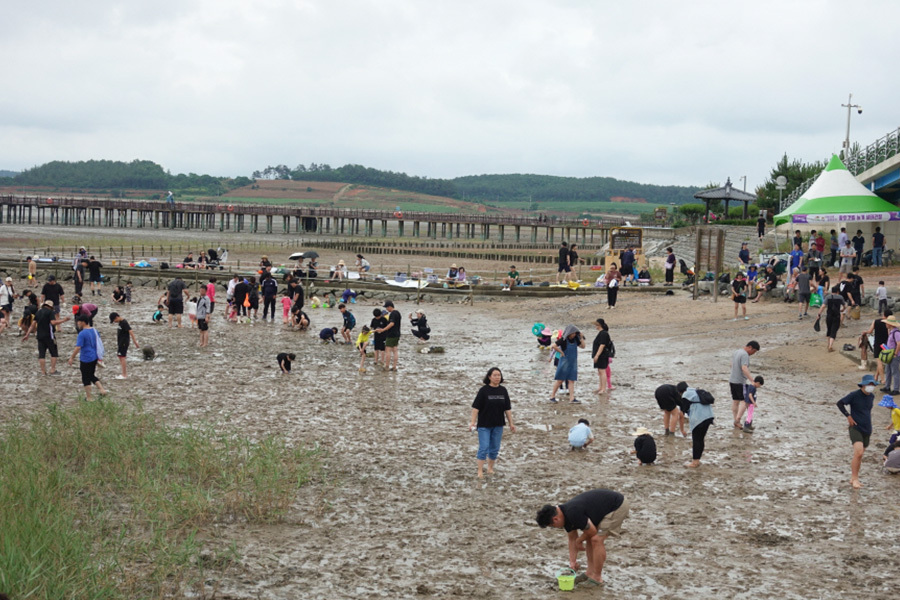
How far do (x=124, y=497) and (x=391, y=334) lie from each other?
27.6 ft

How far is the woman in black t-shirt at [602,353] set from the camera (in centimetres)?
1405

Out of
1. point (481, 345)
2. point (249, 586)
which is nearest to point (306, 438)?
point (249, 586)

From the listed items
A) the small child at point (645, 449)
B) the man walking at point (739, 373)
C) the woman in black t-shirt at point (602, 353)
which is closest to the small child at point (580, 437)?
the small child at point (645, 449)

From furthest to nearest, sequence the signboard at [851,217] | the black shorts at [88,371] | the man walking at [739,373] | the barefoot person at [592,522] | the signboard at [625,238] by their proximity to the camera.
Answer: the signboard at [625,238], the signboard at [851,217], the black shorts at [88,371], the man walking at [739,373], the barefoot person at [592,522]

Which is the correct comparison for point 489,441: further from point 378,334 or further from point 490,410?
point 378,334

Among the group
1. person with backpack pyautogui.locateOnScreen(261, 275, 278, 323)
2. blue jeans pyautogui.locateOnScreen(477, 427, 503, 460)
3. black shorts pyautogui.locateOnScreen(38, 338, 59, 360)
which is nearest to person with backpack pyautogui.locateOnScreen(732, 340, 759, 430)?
blue jeans pyautogui.locateOnScreen(477, 427, 503, 460)

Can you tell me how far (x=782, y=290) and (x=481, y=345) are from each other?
9.18m

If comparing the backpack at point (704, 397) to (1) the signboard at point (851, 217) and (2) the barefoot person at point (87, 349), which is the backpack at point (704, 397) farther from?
(1) the signboard at point (851, 217)

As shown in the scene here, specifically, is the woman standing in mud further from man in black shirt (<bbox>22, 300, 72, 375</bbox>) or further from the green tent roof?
the green tent roof

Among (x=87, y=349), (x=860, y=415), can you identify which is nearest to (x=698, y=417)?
(x=860, y=415)

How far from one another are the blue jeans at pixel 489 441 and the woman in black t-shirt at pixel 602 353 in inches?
166

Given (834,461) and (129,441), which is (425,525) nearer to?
(129,441)

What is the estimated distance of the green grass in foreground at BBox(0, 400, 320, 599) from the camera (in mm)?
6949

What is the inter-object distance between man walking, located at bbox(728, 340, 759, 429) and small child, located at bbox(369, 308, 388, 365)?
23.2 ft
